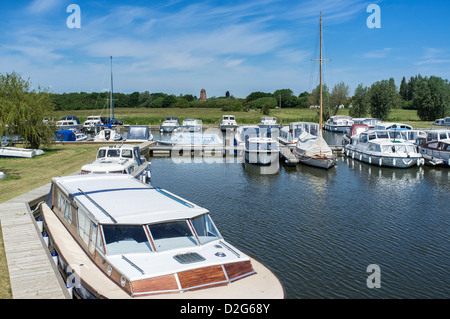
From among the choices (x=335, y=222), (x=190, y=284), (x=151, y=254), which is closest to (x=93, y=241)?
(x=151, y=254)

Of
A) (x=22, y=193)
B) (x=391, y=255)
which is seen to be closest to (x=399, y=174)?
(x=391, y=255)

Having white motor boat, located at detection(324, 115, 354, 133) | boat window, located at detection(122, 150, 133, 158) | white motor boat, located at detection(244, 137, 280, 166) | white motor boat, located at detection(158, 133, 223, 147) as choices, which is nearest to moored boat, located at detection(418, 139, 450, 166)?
white motor boat, located at detection(244, 137, 280, 166)

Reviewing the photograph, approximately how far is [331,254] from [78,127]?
5711 cm

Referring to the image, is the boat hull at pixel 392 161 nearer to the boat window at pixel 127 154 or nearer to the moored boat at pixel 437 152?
the moored boat at pixel 437 152

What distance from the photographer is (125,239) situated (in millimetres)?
10320

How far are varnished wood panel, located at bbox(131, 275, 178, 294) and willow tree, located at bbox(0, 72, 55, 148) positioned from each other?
82.7 ft

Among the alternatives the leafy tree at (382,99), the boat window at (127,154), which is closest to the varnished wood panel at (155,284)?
the boat window at (127,154)

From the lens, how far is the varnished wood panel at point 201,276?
29.5 feet

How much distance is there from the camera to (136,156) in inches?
1023

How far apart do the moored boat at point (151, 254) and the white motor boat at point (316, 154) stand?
22.9 metres

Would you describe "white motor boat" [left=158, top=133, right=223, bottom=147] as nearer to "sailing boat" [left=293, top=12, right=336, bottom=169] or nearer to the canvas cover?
the canvas cover

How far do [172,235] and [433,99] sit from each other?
3556 inches

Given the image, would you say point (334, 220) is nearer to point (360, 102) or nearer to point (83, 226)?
point (83, 226)

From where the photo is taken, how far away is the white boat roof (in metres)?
10.5
